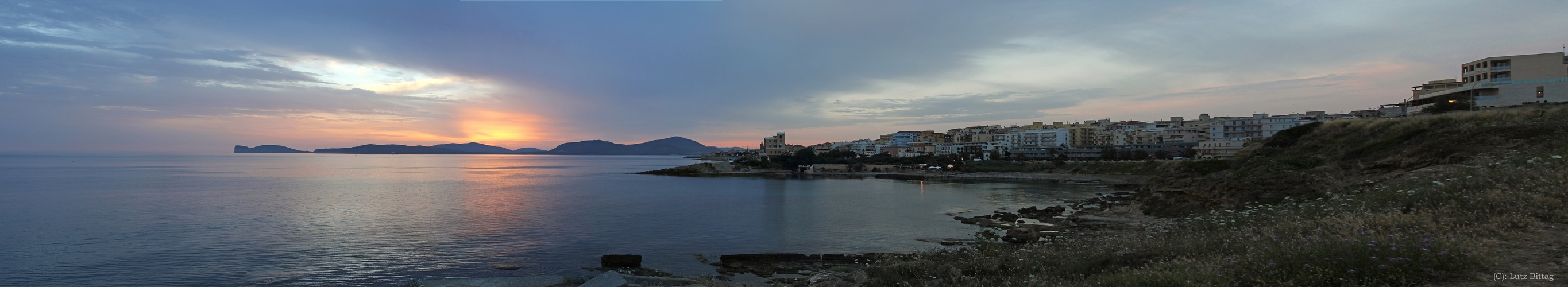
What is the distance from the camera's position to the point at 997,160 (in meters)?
87.6

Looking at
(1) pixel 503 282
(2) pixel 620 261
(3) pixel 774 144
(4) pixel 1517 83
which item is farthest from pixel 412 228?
(3) pixel 774 144

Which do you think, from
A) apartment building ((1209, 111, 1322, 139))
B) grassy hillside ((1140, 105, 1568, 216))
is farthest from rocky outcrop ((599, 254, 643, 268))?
apartment building ((1209, 111, 1322, 139))

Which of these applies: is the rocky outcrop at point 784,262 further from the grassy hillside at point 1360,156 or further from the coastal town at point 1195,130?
the coastal town at point 1195,130

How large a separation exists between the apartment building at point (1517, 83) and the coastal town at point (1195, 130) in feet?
0.11

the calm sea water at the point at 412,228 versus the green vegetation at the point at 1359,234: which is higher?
the green vegetation at the point at 1359,234

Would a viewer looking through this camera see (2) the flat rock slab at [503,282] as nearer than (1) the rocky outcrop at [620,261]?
Yes

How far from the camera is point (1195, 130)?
91.4 metres

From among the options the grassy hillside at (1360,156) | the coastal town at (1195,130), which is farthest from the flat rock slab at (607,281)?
the coastal town at (1195,130)

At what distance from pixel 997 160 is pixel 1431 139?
6910 cm

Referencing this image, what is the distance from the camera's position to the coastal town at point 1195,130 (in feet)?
113

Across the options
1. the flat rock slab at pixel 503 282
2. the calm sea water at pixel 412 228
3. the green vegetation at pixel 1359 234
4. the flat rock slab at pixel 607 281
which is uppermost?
the green vegetation at pixel 1359 234

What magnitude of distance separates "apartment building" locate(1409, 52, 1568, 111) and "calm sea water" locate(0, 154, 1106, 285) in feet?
67.4

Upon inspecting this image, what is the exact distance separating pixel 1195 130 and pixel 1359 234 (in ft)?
327

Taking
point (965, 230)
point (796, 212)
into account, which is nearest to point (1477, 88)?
→ point (965, 230)
